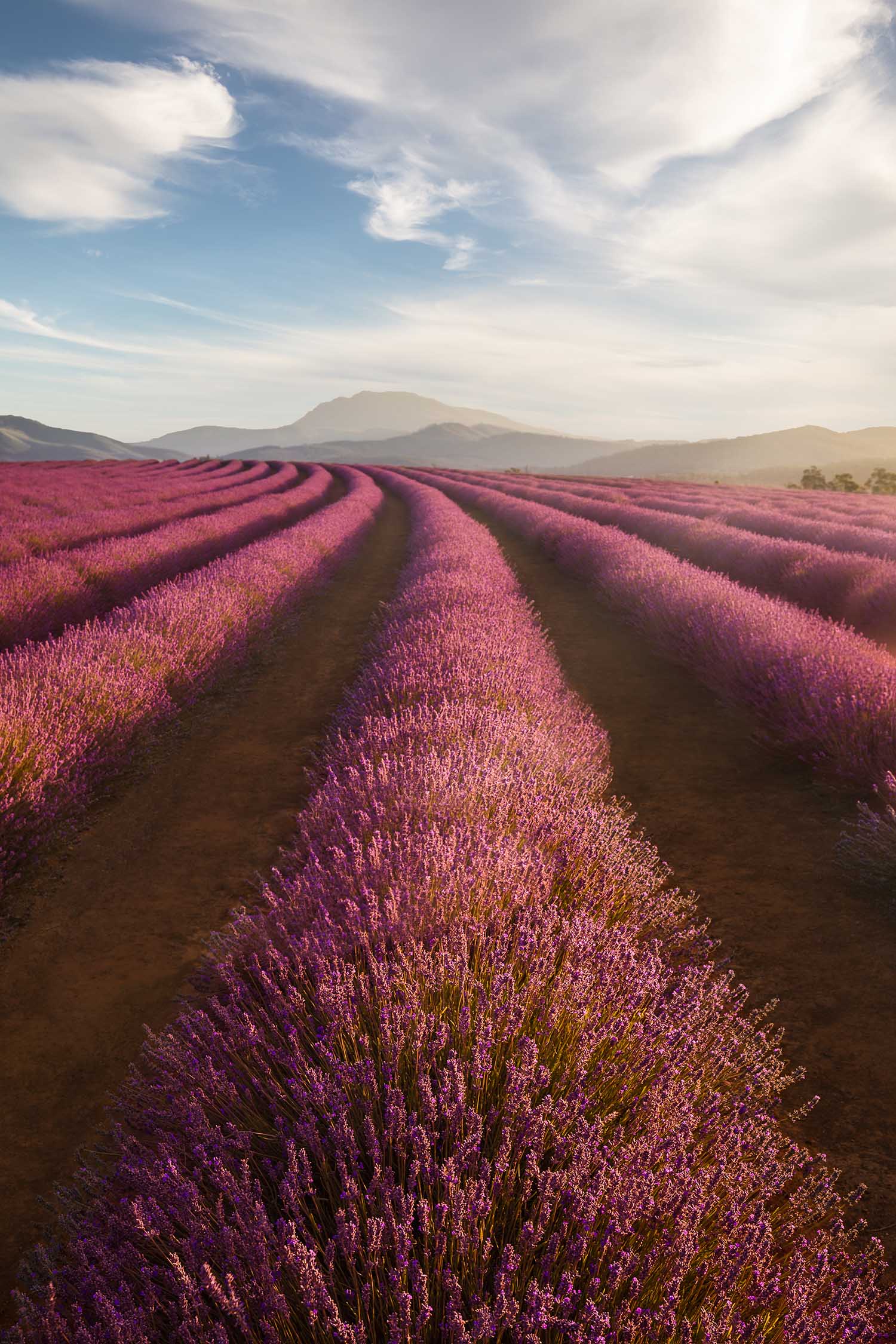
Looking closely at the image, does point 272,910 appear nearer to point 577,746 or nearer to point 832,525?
point 577,746

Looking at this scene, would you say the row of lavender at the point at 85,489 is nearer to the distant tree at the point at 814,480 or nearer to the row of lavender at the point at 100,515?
the row of lavender at the point at 100,515

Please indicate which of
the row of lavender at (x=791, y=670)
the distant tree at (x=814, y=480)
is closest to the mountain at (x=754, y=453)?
the distant tree at (x=814, y=480)

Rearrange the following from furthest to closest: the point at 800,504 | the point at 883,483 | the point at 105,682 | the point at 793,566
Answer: the point at 883,483
the point at 800,504
the point at 793,566
the point at 105,682

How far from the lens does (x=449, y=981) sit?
166 centimetres

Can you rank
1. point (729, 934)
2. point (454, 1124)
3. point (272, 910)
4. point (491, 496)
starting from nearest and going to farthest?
point (454, 1124)
point (272, 910)
point (729, 934)
point (491, 496)

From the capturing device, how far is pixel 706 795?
3.94 m

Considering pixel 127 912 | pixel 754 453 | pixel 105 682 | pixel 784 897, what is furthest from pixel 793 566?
pixel 754 453

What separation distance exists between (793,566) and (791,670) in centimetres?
443

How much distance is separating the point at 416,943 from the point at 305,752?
2982mm

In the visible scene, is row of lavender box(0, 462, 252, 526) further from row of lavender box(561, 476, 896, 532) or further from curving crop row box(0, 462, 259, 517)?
row of lavender box(561, 476, 896, 532)

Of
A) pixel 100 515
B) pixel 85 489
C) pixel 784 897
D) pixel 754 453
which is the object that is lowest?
pixel 784 897

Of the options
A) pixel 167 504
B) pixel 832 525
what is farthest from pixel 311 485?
pixel 832 525

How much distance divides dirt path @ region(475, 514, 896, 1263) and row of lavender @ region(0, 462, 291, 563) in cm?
720

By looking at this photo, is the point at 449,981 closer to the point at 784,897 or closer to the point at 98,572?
the point at 784,897
